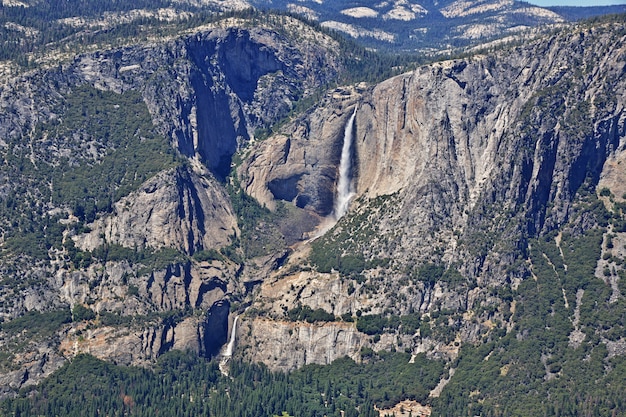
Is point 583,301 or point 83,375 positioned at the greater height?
point 583,301

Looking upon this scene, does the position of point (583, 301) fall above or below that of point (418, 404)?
above

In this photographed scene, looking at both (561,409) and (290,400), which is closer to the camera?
(561,409)

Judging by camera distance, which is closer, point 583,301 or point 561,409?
point 561,409

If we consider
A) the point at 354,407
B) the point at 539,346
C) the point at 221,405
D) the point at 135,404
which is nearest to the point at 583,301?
the point at 539,346

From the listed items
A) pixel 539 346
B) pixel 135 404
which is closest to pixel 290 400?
pixel 135 404

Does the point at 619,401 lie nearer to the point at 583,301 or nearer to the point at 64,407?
the point at 583,301

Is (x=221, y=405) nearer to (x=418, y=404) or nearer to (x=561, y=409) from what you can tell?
(x=418, y=404)

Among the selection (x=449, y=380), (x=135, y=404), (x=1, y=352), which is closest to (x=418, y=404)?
(x=449, y=380)

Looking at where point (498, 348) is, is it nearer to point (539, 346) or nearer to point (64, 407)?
point (539, 346)
